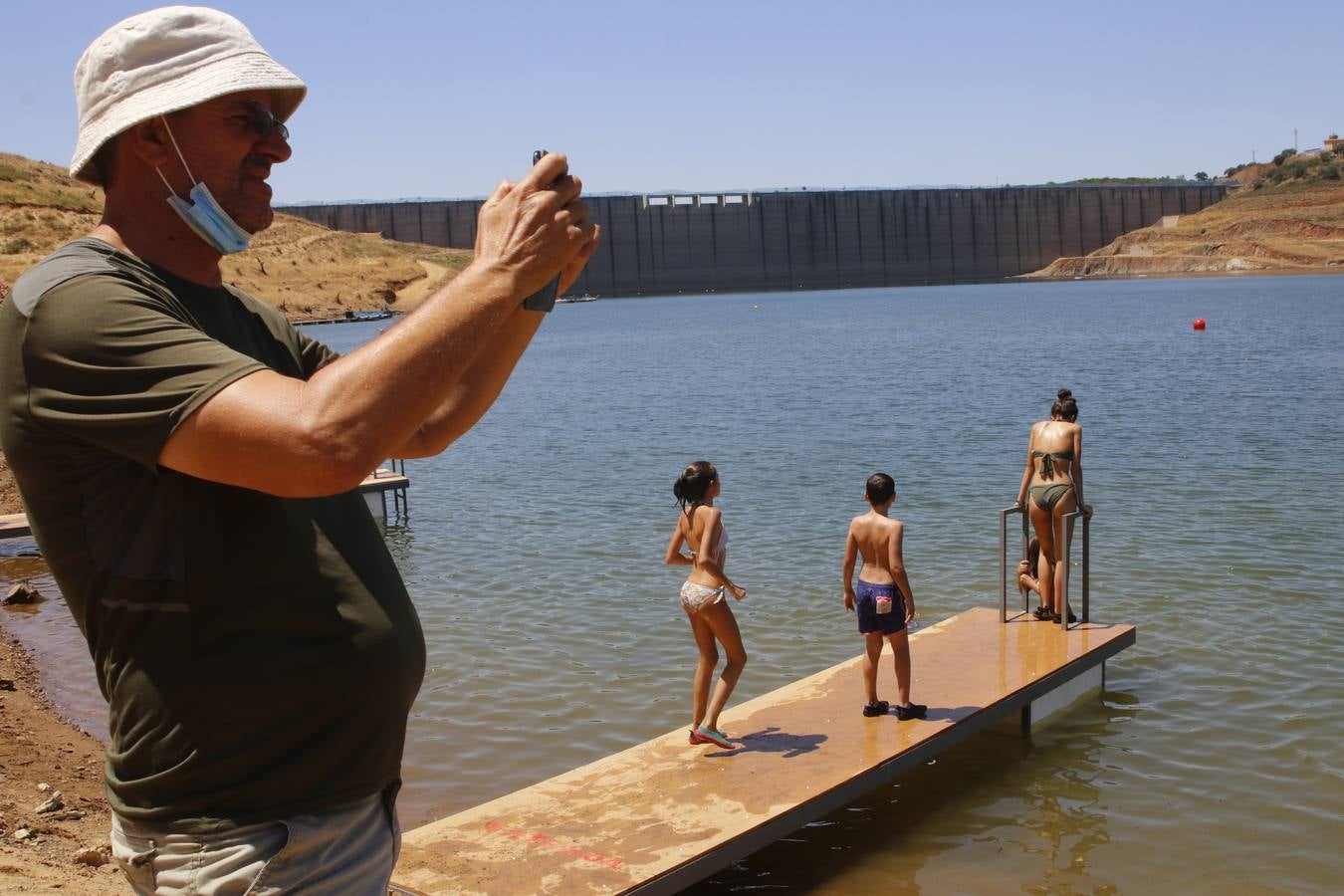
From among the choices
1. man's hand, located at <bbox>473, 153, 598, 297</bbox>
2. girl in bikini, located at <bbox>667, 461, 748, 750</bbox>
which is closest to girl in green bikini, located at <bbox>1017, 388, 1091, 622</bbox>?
girl in bikini, located at <bbox>667, 461, 748, 750</bbox>

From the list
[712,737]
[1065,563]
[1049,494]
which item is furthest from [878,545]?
[1049,494]

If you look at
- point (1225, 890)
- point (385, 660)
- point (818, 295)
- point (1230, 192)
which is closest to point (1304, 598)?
point (1225, 890)

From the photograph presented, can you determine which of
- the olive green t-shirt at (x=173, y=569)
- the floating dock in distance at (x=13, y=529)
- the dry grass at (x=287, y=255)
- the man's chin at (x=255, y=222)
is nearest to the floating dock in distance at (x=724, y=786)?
the olive green t-shirt at (x=173, y=569)

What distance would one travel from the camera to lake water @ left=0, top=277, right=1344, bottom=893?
7289 millimetres

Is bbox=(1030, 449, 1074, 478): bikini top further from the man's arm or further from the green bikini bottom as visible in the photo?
the man's arm

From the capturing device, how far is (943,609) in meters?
12.3

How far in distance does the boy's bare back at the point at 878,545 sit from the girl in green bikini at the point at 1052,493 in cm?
275

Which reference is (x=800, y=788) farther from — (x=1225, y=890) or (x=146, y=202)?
(x=146, y=202)

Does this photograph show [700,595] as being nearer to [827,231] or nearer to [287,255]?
[287,255]

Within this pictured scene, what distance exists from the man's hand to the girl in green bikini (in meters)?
8.45

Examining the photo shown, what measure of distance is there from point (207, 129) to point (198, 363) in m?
0.41

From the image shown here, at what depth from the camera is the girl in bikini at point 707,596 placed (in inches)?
274

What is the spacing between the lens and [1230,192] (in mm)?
138250

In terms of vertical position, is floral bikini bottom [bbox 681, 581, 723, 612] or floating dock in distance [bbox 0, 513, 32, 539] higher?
floral bikini bottom [bbox 681, 581, 723, 612]
